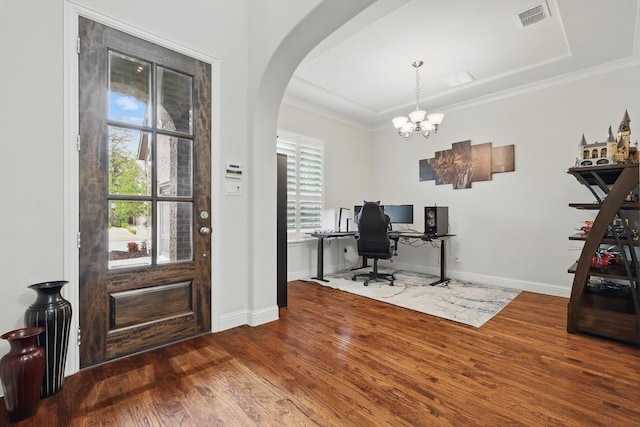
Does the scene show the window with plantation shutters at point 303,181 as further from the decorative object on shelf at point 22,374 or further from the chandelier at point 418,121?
the decorative object on shelf at point 22,374

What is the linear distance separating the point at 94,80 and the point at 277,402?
2445 mm

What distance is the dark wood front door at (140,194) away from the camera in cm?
203

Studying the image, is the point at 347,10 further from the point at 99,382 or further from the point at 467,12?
the point at 99,382

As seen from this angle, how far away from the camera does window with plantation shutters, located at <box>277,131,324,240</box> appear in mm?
4703

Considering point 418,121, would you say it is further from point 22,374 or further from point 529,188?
point 22,374

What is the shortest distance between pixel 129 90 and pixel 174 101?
32cm

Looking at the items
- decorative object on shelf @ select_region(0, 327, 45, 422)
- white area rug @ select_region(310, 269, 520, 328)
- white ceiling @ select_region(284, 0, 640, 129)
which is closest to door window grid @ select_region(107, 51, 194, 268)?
decorative object on shelf @ select_region(0, 327, 45, 422)

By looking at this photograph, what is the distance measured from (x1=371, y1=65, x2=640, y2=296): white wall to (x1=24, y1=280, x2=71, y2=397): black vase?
15.9 ft

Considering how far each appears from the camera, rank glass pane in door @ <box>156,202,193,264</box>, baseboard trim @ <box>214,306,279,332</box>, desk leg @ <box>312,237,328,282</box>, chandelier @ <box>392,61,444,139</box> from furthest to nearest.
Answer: desk leg @ <box>312,237,328,282</box>
chandelier @ <box>392,61,444,139</box>
baseboard trim @ <box>214,306,279,332</box>
glass pane in door @ <box>156,202,193,264</box>

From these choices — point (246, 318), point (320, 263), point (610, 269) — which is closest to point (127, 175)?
point (246, 318)

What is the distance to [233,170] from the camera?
8.98 ft

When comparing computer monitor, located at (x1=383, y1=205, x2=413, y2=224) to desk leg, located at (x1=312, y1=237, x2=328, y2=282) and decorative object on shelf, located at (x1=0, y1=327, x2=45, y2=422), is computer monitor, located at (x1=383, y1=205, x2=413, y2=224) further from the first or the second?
decorative object on shelf, located at (x1=0, y1=327, x2=45, y2=422)

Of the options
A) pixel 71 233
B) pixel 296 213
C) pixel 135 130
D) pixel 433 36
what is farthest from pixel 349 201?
pixel 71 233

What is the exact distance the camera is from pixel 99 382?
1.86 meters
